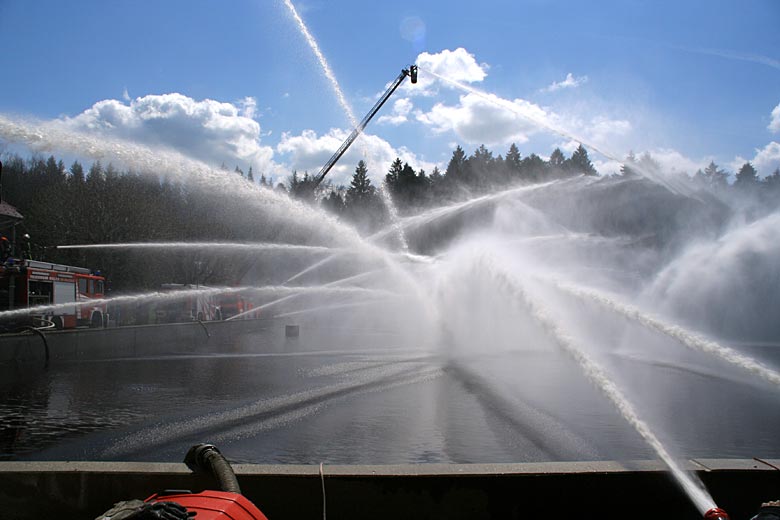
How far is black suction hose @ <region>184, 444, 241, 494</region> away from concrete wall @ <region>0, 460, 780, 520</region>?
0.45 metres

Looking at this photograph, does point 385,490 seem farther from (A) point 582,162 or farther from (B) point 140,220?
(A) point 582,162

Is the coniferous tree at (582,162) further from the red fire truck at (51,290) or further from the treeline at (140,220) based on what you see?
the red fire truck at (51,290)

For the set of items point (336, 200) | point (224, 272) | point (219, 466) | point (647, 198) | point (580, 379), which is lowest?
point (580, 379)

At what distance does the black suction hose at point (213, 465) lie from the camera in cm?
353

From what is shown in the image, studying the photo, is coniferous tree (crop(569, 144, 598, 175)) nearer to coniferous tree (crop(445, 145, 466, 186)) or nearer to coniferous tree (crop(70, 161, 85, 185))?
coniferous tree (crop(445, 145, 466, 186))

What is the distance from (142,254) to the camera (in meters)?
46.4

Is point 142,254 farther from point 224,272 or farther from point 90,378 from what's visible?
point 90,378

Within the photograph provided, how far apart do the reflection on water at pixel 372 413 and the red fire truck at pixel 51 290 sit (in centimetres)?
679

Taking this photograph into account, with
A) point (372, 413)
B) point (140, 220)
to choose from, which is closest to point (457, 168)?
point (140, 220)

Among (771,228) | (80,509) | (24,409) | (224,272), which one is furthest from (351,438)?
(224,272)

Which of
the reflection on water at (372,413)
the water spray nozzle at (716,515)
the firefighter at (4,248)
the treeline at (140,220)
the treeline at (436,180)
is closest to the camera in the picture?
the water spray nozzle at (716,515)

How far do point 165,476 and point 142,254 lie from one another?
151 feet

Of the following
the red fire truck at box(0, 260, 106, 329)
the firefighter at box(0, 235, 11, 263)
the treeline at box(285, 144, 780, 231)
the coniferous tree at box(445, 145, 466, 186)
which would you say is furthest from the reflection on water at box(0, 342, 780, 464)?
the coniferous tree at box(445, 145, 466, 186)

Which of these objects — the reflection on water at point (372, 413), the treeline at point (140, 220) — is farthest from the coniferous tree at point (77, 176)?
the reflection on water at point (372, 413)
